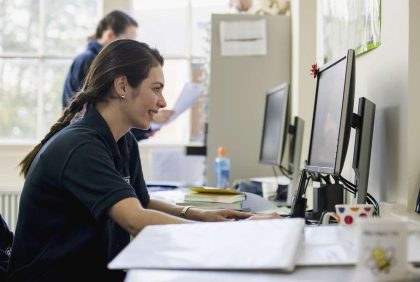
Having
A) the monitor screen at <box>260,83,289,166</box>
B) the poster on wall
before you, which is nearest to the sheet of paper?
the monitor screen at <box>260,83,289,166</box>

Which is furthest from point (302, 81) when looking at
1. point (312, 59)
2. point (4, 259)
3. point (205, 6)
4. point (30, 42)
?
point (30, 42)

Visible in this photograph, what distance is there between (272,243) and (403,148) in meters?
0.73

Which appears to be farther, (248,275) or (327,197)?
(327,197)

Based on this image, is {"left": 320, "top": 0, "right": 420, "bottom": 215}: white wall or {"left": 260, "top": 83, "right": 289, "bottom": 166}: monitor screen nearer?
{"left": 320, "top": 0, "right": 420, "bottom": 215}: white wall

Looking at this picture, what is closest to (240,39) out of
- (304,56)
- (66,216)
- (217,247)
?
(304,56)

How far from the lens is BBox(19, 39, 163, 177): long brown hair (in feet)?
5.18

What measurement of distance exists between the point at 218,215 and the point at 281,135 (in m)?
0.91

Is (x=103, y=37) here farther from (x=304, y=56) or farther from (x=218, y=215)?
(x=218, y=215)

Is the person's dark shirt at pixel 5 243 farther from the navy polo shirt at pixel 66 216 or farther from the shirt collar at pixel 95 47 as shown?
the shirt collar at pixel 95 47

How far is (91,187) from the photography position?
50.7 inches

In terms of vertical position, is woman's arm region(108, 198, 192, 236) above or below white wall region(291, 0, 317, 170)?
below

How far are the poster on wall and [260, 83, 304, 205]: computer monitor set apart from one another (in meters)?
0.26

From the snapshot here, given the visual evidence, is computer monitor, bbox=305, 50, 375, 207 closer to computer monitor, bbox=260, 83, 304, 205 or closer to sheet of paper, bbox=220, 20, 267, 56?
computer monitor, bbox=260, 83, 304, 205

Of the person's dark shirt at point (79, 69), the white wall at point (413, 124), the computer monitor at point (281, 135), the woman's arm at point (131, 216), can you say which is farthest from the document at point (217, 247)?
the person's dark shirt at point (79, 69)
